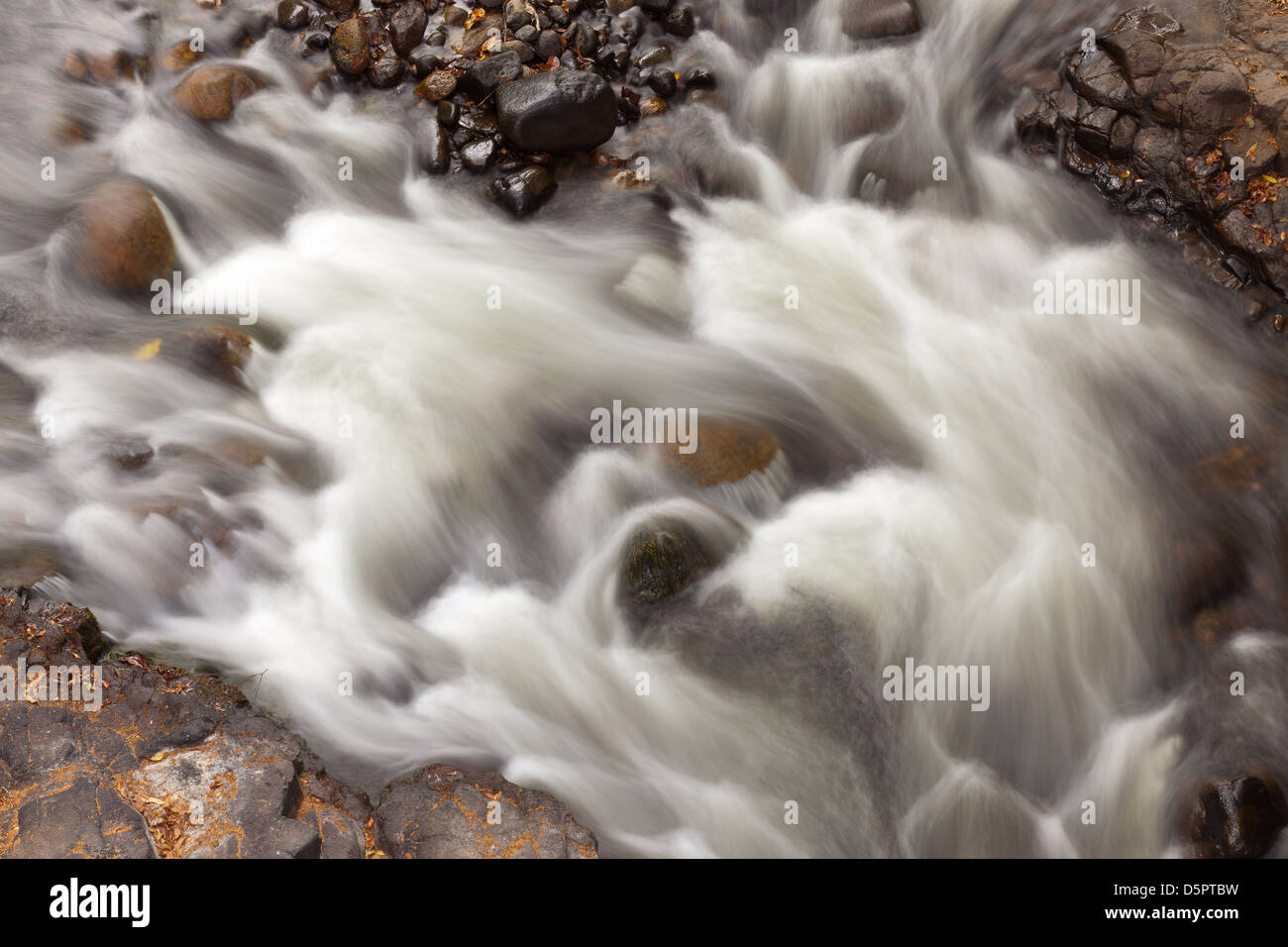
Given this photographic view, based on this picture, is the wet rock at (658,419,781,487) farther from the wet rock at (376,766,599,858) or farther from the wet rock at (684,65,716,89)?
the wet rock at (684,65,716,89)

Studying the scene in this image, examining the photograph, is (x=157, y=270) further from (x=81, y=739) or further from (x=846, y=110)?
(x=846, y=110)

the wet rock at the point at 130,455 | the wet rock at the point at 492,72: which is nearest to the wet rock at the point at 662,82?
the wet rock at the point at 492,72

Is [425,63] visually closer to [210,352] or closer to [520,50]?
[520,50]

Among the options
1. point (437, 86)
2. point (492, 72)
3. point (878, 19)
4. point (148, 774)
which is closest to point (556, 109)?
point (492, 72)

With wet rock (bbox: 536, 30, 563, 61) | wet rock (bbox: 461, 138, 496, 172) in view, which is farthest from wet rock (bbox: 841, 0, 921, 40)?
wet rock (bbox: 461, 138, 496, 172)

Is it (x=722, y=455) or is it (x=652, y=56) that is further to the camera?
(x=652, y=56)

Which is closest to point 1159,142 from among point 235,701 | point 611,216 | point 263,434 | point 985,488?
point 985,488
